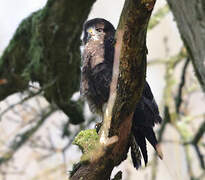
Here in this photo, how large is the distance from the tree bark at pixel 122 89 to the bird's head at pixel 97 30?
187 cm

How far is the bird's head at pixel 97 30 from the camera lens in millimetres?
4518

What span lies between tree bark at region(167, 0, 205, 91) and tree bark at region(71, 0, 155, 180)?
1604 millimetres

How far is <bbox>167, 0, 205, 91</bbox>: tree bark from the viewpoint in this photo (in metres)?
4.08

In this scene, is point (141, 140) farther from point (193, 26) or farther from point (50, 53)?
point (50, 53)

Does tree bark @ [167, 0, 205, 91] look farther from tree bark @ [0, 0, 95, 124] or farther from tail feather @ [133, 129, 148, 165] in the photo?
tree bark @ [0, 0, 95, 124]

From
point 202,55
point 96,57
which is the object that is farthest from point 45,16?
point 202,55

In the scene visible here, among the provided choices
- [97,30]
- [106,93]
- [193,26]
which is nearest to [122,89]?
[106,93]

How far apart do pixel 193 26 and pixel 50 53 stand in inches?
66.0

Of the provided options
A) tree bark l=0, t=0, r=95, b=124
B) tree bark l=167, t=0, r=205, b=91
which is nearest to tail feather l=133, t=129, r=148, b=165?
tree bark l=167, t=0, r=205, b=91

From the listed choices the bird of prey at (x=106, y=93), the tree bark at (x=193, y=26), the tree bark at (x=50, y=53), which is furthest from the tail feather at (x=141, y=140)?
the tree bark at (x=50, y=53)

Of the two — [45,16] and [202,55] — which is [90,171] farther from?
[45,16]

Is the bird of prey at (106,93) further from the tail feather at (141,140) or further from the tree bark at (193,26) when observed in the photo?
the tree bark at (193,26)

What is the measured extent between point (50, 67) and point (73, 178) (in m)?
2.61

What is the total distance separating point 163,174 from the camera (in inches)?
408
